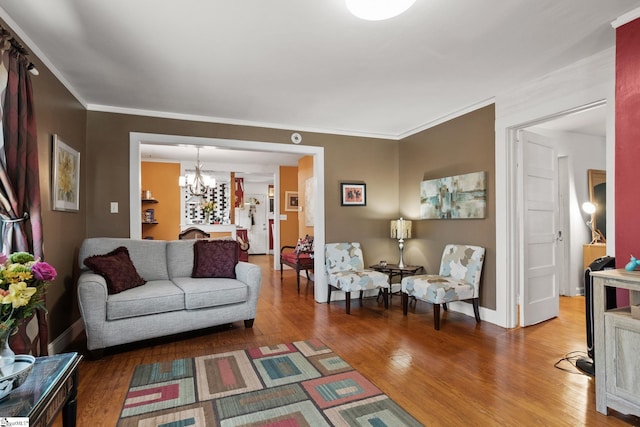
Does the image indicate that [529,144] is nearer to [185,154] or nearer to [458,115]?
[458,115]

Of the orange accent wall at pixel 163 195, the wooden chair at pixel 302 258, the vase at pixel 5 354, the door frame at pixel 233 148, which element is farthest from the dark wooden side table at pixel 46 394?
the orange accent wall at pixel 163 195

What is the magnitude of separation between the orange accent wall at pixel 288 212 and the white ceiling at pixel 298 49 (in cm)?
437

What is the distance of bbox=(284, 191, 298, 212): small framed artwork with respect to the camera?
827 cm

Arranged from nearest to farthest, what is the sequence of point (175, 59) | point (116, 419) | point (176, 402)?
point (116, 419)
point (176, 402)
point (175, 59)

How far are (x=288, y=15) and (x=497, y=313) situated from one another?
3369 millimetres

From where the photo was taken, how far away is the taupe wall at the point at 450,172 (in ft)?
12.0

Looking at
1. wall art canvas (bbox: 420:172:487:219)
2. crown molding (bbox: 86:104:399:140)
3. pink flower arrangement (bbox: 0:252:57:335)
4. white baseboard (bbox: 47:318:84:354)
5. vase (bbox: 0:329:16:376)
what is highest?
crown molding (bbox: 86:104:399:140)

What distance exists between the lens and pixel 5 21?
2111 millimetres

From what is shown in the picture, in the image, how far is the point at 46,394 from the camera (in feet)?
3.73

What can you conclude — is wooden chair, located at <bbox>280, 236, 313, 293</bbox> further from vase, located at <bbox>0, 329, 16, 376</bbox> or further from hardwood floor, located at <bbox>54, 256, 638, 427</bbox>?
vase, located at <bbox>0, 329, 16, 376</bbox>

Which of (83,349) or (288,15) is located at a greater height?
(288,15)

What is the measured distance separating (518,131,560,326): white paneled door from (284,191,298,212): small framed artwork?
553cm

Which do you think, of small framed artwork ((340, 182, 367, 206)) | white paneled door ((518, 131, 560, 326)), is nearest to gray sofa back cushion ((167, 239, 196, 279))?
small framed artwork ((340, 182, 367, 206))

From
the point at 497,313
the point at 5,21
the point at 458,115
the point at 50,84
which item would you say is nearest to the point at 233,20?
the point at 5,21
